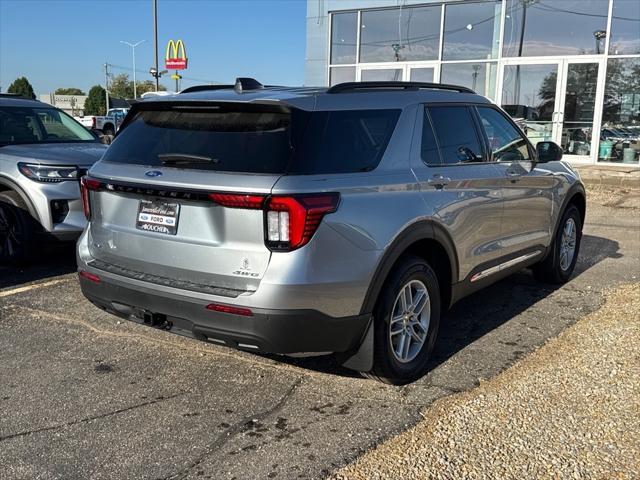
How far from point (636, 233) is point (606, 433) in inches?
266

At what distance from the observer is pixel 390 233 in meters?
3.45

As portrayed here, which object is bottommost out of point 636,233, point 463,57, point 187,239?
point 636,233

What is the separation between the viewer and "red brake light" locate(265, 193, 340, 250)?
302 centimetres

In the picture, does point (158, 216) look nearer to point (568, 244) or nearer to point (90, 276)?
point (90, 276)

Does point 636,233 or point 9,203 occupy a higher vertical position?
point 9,203

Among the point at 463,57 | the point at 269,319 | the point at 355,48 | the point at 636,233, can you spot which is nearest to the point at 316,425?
the point at 269,319

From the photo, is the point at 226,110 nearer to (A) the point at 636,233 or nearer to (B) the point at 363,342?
(B) the point at 363,342

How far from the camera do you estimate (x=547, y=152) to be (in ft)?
18.2

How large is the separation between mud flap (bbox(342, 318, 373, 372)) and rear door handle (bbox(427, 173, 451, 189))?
3.27ft

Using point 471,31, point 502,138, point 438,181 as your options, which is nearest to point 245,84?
point 438,181

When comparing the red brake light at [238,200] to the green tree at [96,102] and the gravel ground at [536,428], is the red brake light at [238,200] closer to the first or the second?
the gravel ground at [536,428]

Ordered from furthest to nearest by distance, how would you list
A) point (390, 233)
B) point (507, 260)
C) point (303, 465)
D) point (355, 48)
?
point (355, 48) → point (507, 260) → point (390, 233) → point (303, 465)

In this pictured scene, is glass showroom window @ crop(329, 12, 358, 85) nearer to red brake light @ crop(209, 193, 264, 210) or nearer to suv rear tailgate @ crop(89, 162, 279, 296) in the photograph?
suv rear tailgate @ crop(89, 162, 279, 296)

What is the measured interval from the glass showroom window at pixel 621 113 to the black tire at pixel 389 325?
1272 cm
